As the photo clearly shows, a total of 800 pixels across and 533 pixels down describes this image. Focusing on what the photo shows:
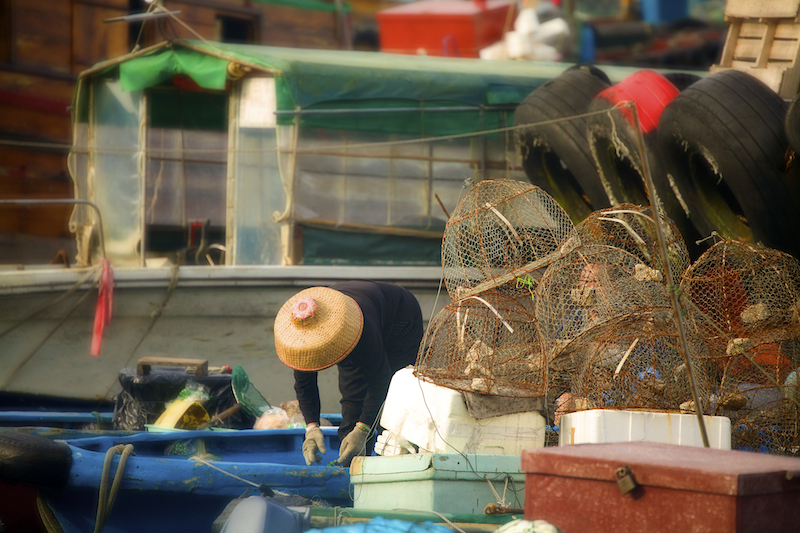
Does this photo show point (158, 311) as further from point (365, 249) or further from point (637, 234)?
point (637, 234)

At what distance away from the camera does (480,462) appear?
365 cm

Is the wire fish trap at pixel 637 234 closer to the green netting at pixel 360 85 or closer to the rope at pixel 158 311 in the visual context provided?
the green netting at pixel 360 85

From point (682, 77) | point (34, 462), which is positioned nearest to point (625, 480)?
point (34, 462)

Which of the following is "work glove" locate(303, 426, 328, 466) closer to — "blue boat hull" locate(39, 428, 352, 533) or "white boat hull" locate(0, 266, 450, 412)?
"blue boat hull" locate(39, 428, 352, 533)

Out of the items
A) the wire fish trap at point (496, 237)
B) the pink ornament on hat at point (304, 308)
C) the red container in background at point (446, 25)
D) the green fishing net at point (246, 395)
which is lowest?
the green fishing net at point (246, 395)

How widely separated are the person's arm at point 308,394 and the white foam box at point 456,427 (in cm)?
93

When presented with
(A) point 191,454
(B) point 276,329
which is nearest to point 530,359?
(B) point 276,329

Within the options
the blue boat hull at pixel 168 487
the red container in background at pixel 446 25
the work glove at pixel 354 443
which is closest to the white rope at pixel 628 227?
the work glove at pixel 354 443

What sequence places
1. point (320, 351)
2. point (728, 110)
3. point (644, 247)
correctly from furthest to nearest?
point (728, 110)
point (644, 247)
point (320, 351)

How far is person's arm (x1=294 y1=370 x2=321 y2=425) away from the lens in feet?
15.5

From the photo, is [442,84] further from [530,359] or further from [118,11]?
[118,11]

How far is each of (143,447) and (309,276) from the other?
2326 mm

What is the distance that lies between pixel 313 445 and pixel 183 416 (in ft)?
4.22

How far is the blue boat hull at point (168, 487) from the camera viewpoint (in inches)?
162
